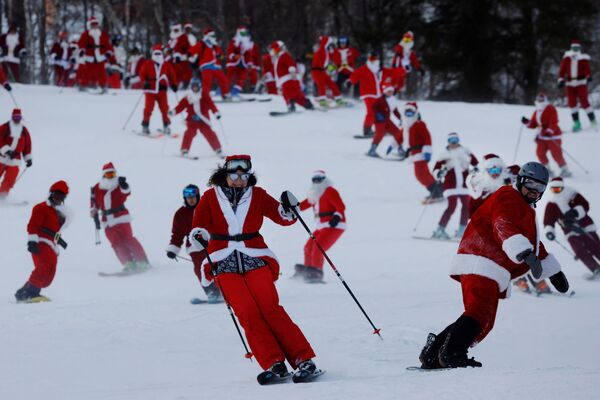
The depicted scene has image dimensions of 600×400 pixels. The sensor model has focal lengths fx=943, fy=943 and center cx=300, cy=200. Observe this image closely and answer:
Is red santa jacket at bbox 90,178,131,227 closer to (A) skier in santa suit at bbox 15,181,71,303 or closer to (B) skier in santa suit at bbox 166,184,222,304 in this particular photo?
(A) skier in santa suit at bbox 15,181,71,303

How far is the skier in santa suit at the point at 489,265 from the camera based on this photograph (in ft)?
17.0

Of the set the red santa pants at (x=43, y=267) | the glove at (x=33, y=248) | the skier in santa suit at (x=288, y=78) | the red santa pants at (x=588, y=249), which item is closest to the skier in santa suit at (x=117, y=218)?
the red santa pants at (x=43, y=267)

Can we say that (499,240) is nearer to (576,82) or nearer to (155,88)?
(155,88)

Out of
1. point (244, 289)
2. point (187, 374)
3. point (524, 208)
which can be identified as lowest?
point (187, 374)

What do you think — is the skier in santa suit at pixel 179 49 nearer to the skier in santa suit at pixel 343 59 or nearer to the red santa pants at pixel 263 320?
the skier in santa suit at pixel 343 59

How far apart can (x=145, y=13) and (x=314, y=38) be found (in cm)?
638

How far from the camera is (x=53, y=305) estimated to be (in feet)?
27.6

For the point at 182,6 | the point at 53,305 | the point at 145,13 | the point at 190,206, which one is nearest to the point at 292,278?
the point at 190,206

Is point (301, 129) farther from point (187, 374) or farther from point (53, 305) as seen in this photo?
point (187, 374)

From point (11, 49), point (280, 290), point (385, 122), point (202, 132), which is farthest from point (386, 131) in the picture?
point (11, 49)

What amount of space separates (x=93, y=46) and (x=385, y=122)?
758cm

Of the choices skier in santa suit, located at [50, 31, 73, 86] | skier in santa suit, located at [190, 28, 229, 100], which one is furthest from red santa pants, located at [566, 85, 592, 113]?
skier in santa suit, located at [50, 31, 73, 86]

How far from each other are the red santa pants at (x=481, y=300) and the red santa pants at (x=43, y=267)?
5.51m

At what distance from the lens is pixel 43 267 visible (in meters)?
9.58
